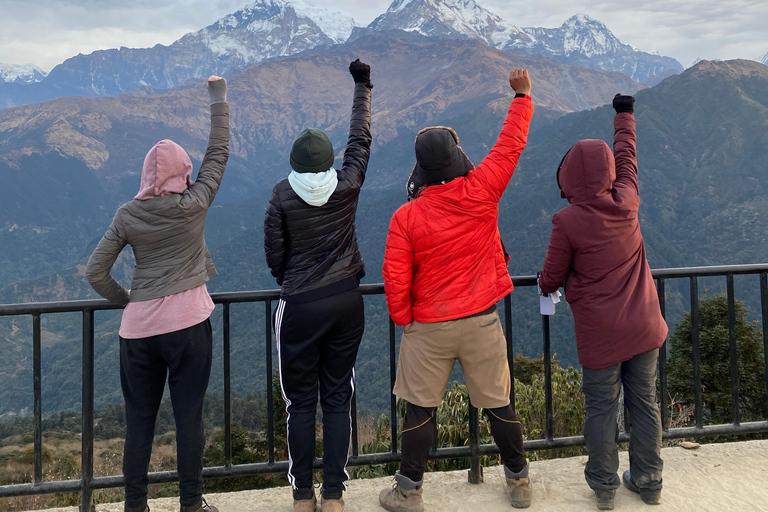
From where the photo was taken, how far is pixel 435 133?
289cm

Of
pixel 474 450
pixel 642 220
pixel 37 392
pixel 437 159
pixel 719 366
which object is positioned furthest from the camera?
pixel 642 220

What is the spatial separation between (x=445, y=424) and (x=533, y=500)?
214 cm

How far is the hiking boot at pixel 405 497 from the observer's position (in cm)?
309

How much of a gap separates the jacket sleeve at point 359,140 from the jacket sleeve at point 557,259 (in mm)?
1035

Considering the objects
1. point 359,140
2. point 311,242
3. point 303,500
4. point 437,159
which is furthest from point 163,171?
point 303,500

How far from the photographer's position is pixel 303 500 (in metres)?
3.06

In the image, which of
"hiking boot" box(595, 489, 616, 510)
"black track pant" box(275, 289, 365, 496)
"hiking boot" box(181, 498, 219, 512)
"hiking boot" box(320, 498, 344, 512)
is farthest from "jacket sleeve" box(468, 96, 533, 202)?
"hiking boot" box(181, 498, 219, 512)

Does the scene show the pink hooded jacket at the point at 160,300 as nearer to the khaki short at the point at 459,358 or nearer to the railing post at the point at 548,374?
the khaki short at the point at 459,358

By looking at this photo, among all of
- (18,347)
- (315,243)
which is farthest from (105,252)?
(18,347)

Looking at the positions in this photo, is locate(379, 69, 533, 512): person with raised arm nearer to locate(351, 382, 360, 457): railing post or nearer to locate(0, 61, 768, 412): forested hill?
locate(351, 382, 360, 457): railing post

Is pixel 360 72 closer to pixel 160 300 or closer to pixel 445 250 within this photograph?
pixel 445 250

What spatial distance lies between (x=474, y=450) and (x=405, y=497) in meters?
0.59

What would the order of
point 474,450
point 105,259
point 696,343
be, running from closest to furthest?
point 105,259, point 474,450, point 696,343

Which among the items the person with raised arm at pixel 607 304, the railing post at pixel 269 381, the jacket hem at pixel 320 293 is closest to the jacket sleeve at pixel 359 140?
the jacket hem at pixel 320 293
